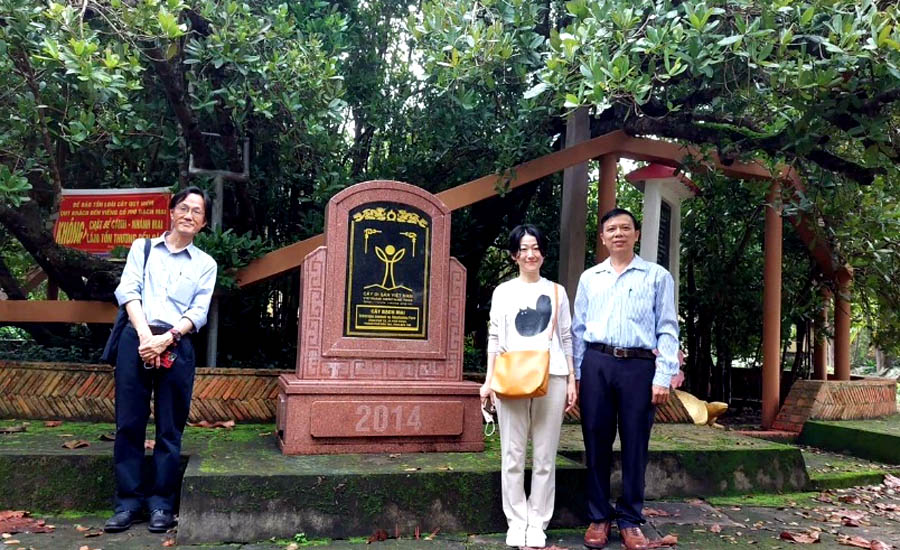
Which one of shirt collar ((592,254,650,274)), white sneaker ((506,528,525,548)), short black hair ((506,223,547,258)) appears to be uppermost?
short black hair ((506,223,547,258))

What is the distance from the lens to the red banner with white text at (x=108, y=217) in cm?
572

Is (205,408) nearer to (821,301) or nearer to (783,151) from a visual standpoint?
(783,151)

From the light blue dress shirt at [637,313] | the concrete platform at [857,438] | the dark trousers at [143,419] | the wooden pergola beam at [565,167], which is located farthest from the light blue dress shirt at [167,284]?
the concrete platform at [857,438]

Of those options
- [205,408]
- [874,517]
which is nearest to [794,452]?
[874,517]

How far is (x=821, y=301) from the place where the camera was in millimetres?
8172

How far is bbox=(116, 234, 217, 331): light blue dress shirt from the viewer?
144 inches

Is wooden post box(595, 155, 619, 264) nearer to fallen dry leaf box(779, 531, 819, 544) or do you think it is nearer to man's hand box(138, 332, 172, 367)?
fallen dry leaf box(779, 531, 819, 544)

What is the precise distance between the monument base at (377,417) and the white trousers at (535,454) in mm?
935

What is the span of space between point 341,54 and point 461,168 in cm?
177

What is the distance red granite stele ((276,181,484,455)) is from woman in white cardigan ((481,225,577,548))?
35.4 inches

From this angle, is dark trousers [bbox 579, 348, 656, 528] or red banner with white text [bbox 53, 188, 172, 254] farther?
red banner with white text [bbox 53, 188, 172, 254]

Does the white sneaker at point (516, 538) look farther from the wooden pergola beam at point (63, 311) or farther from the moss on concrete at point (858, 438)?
the moss on concrete at point (858, 438)

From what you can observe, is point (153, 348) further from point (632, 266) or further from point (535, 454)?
point (632, 266)

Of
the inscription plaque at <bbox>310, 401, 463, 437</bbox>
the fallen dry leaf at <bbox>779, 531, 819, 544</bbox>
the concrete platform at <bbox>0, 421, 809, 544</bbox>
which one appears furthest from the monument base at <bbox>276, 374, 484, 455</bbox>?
the fallen dry leaf at <bbox>779, 531, 819, 544</bbox>
